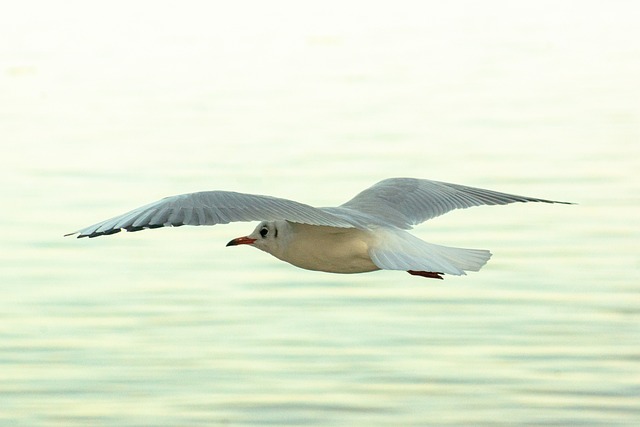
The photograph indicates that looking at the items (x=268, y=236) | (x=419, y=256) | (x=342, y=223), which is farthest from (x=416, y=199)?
(x=342, y=223)

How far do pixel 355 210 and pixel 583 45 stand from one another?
1675 cm

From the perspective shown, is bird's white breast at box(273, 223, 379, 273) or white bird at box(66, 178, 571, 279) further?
bird's white breast at box(273, 223, 379, 273)

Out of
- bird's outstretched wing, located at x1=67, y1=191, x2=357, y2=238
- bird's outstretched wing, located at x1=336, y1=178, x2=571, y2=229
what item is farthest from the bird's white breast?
bird's outstretched wing, located at x1=336, y1=178, x2=571, y2=229

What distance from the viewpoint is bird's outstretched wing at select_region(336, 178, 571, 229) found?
347 inches

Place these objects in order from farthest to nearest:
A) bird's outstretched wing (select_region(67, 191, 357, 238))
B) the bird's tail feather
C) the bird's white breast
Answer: the bird's white breast → the bird's tail feather → bird's outstretched wing (select_region(67, 191, 357, 238))

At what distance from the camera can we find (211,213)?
24.9 feet

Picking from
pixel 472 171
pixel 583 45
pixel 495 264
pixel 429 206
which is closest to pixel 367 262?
pixel 429 206

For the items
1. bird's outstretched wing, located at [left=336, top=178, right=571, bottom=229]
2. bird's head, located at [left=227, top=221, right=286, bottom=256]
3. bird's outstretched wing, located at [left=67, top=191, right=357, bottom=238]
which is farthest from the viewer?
bird's outstretched wing, located at [left=336, top=178, right=571, bottom=229]

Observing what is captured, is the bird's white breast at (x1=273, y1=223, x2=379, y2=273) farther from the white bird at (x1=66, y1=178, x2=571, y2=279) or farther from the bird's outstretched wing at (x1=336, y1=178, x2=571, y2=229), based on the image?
the bird's outstretched wing at (x1=336, y1=178, x2=571, y2=229)

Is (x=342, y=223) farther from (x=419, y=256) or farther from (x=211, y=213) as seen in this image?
(x=211, y=213)

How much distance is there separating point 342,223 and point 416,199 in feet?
4.28

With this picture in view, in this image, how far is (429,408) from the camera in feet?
31.5

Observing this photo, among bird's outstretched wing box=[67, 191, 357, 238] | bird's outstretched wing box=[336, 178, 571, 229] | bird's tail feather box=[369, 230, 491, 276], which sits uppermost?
bird's outstretched wing box=[336, 178, 571, 229]

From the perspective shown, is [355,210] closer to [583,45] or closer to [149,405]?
[149,405]
